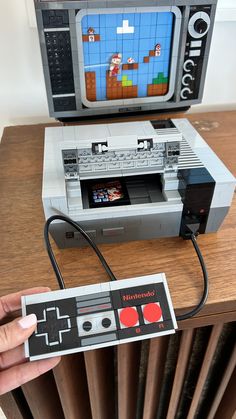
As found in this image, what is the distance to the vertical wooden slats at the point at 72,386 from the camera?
1.84 ft

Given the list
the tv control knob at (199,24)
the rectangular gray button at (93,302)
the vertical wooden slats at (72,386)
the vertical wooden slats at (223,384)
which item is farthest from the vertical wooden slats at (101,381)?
the tv control knob at (199,24)

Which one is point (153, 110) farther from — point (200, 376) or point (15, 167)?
point (200, 376)

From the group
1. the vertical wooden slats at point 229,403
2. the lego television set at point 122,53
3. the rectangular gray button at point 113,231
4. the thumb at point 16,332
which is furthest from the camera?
the vertical wooden slats at point 229,403

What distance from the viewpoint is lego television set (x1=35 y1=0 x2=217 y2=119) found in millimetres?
626

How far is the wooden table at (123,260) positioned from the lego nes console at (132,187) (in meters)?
0.02

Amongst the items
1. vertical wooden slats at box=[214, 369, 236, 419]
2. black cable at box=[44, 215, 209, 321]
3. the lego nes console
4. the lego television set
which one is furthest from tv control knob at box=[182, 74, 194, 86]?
vertical wooden slats at box=[214, 369, 236, 419]

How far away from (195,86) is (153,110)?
0.11 metres

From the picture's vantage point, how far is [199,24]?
66cm

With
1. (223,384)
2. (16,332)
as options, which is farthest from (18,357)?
(223,384)

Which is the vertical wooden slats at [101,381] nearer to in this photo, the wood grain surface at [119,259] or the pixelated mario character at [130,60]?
the wood grain surface at [119,259]

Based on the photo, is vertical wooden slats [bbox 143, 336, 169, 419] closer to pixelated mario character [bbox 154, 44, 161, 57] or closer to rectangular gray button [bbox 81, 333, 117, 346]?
rectangular gray button [bbox 81, 333, 117, 346]

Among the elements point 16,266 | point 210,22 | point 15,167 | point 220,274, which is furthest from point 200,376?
point 210,22

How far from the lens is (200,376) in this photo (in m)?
0.66

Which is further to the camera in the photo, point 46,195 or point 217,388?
point 217,388
